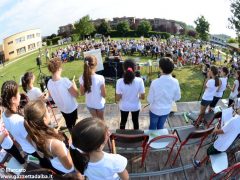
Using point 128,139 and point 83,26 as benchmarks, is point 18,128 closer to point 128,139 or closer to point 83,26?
point 128,139

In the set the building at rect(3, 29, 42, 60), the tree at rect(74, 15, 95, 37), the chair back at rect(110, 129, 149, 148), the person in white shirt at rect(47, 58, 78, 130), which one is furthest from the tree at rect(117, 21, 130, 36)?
the chair back at rect(110, 129, 149, 148)

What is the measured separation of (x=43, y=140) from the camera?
2775 mm

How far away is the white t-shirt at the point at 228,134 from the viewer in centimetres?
368

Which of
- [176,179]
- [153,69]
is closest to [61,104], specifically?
[176,179]

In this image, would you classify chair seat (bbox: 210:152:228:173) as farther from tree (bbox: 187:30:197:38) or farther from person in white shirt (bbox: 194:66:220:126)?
tree (bbox: 187:30:197:38)

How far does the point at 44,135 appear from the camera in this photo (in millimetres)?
2785

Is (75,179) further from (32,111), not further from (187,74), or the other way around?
(187,74)

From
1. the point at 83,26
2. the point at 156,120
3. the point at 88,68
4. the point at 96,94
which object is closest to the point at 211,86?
the point at 156,120

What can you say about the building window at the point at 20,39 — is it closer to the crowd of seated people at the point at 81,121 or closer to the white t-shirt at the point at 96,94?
the crowd of seated people at the point at 81,121

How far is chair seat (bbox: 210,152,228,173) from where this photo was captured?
3.69 meters

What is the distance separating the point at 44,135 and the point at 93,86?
2005mm

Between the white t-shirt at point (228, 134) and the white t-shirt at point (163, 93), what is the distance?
1.03 metres

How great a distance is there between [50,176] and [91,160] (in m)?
0.78

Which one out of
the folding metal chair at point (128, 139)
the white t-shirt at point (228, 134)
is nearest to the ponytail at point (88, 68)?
the folding metal chair at point (128, 139)
